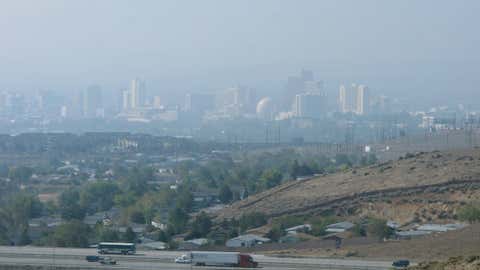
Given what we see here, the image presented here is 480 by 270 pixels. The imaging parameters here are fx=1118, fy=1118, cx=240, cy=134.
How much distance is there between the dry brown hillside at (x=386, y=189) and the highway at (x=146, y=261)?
9.67m

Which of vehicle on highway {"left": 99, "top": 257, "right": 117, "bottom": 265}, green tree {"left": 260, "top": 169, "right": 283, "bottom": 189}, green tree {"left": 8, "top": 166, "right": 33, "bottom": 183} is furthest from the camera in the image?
green tree {"left": 8, "top": 166, "right": 33, "bottom": 183}

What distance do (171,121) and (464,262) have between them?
10611 centimetres

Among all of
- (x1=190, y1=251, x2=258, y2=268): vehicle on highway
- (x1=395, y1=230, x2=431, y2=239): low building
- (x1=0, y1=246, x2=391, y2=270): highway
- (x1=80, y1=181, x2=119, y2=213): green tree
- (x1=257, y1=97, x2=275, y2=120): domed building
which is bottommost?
(x1=80, y1=181, x2=119, y2=213): green tree

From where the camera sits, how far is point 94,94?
463 ft

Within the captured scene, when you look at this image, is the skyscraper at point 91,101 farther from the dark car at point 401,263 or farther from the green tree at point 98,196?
the dark car at point 401,263

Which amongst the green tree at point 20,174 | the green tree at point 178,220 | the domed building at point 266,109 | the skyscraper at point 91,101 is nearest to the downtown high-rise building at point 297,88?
the domed building at point 266,109

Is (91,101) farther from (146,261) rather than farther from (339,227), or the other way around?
(146,261)

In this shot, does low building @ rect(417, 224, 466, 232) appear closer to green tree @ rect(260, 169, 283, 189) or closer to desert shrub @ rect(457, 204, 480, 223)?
desert shrub @ rect(457, 204, 480, 223)

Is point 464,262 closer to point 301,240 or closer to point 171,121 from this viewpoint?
point 301,240

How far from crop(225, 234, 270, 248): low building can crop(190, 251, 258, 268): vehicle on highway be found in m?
5.00

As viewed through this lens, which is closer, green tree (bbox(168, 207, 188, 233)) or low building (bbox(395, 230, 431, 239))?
low building (bbox(395, 230, 431, 239))

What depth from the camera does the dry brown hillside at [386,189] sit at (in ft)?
93.4

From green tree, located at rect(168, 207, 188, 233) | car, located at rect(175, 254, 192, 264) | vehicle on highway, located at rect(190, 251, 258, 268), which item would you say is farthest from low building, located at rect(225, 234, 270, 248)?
vehicle on highway, located at rect(190, 251, 258, 268)

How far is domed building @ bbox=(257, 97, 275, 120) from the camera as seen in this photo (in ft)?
399
